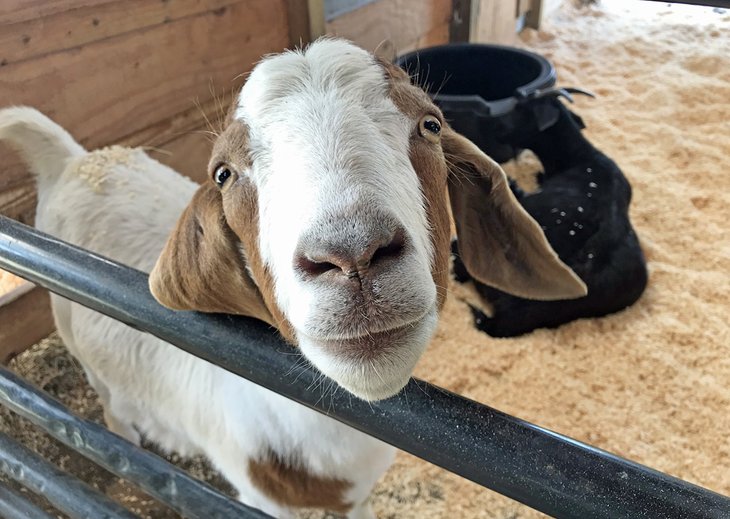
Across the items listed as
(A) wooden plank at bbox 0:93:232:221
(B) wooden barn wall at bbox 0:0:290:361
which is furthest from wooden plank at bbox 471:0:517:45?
(A) wooden plank at bbox 0:93:232:221

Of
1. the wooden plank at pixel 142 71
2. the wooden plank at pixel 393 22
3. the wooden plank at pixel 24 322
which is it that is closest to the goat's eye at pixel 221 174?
the wooden plank at pixel 142 71

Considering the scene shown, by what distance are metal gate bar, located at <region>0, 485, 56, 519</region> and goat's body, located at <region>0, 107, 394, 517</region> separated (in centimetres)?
40

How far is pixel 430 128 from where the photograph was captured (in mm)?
1044

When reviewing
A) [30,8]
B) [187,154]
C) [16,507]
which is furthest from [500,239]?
[187,154]

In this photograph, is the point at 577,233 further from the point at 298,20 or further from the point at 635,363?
the point at 298,20

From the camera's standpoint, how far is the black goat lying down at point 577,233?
2.37 metres

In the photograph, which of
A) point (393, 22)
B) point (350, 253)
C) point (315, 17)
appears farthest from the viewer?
point (393, 22)

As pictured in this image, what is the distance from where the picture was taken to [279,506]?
148 cm

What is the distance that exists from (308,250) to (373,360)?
0.15 metres

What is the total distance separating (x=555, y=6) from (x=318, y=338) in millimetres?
5310

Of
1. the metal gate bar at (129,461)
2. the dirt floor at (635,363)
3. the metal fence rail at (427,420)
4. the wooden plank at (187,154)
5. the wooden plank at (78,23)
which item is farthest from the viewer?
the wooden plank at (187,154)

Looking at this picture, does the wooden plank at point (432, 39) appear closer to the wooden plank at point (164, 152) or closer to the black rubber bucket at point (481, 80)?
the black rubber bucket at point (481, 80)

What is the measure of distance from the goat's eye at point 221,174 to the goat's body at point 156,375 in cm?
47

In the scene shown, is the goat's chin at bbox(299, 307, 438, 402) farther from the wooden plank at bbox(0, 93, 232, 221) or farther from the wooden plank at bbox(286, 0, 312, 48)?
the wooden plank at bbox(286, 0, 312, 48)
